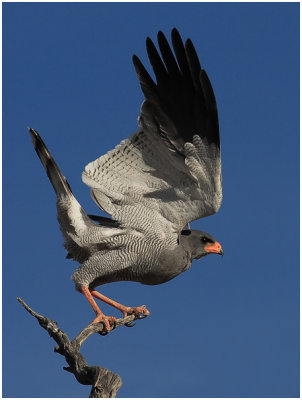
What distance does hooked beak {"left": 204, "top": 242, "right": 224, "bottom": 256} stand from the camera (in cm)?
1410

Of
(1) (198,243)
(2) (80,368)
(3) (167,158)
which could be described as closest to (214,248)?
(1) (198,243)

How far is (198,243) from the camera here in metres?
14.1

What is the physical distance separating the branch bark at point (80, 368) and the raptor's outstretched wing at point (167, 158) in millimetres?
2897

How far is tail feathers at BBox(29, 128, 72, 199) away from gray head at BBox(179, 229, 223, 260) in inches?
77.9

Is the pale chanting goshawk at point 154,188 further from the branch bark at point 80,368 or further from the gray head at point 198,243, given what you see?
the branch bark at point 80,368

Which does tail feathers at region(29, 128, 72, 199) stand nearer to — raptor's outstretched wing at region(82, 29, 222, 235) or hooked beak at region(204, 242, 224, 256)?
raptor's outstretched wing at region(82, 29, 222, 235)

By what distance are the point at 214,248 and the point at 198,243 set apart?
277mm

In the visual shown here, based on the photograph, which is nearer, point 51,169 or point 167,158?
point 51,169

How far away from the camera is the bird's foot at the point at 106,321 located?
13055 millimetres

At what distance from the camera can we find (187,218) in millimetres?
14023

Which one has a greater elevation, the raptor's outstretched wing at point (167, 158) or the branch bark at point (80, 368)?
the raptor's outstretched wing at point (167, 158)

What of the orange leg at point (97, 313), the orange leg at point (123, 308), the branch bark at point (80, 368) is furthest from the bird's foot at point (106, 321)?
the branch bark at point (80, 368)

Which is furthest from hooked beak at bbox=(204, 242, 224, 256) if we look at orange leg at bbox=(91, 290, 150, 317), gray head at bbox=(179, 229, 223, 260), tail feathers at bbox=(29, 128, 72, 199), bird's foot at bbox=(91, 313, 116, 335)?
tail feathers at bbox=(29, 128, 72, 199)

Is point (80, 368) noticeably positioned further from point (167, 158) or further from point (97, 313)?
point (167, 158)
